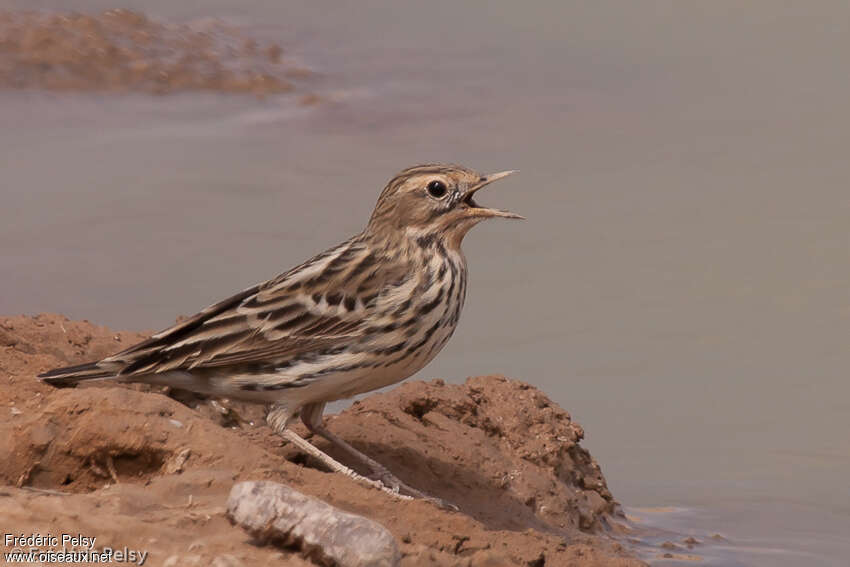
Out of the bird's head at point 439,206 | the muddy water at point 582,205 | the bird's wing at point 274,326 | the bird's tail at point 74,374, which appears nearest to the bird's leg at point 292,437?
the bird's wing at point 274,326

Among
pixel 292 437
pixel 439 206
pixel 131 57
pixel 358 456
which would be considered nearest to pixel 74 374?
pixel 292 437

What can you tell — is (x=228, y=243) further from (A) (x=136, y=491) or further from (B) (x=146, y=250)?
(A) (x=136, y=491)

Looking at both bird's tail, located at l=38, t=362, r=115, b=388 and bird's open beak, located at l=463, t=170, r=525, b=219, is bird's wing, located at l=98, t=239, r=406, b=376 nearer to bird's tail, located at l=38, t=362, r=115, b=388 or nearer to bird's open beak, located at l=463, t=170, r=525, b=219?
bird's tail, located at l=38, t=362, r=115, b=388

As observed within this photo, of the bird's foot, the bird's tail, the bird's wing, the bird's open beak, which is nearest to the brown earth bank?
the bird's tail

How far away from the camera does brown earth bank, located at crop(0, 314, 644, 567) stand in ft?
21.9

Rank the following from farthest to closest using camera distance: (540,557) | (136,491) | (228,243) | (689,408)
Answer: (228,243) < (689,408) < (540,557) < (136,491)

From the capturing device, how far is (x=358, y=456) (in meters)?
9.04

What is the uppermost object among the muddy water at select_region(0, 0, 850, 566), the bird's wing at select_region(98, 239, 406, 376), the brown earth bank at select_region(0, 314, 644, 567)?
the muddy water at select_region(0, 0, 850, 566)

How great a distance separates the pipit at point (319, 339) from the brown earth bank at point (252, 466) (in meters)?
0.28

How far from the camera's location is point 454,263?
360 inches

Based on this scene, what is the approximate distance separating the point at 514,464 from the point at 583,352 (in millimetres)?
2998

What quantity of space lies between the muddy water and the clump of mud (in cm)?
35

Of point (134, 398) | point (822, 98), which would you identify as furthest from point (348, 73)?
point (134, 398)

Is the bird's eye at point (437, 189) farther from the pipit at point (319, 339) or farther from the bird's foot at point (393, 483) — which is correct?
the bird's foot at point (393, 483)
